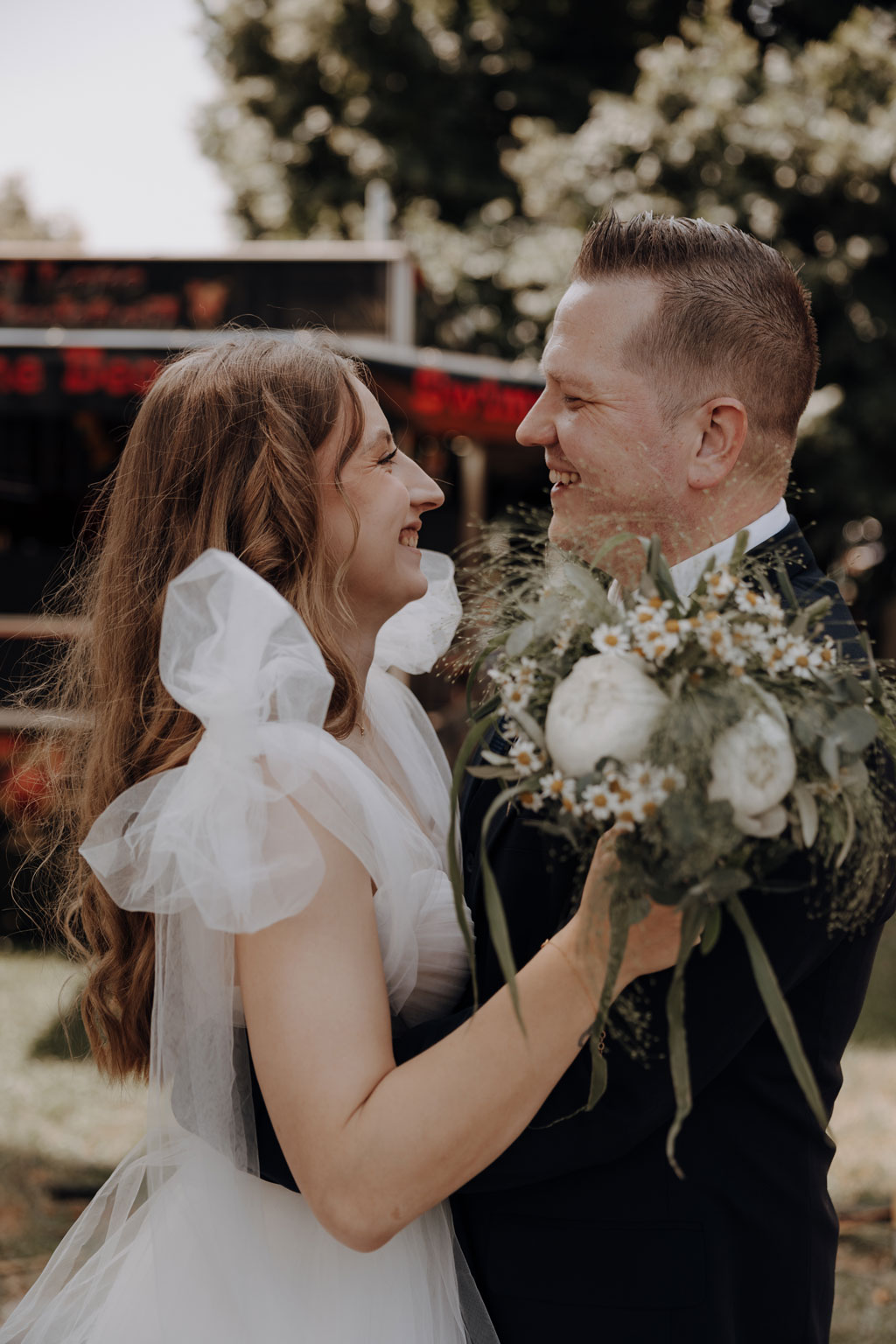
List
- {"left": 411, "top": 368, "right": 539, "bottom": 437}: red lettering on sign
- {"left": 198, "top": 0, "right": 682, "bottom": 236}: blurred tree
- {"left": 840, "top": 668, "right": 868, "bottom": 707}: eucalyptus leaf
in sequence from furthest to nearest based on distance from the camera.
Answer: {"left": 198, "top": 0, "right": 682, "bottom": 236}: blurred tree, {"left": 411, "top": 368, "right": 539, "bottom": 437}: red lettering on sign, {"left": 840, "top": 668, "right": 868, "bottom": 707}: eucalyptus leaf

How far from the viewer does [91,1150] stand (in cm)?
473

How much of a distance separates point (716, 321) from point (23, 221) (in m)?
53.2

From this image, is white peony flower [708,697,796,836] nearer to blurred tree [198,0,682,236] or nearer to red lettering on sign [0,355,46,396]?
red lettering on sign [0,355,46,396]

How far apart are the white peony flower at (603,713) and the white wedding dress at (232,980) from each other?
1.32ft

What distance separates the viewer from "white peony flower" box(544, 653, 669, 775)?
4.22 ft

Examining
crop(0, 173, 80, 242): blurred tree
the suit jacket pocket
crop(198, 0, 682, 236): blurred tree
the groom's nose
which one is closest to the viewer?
the suit jacket pocket

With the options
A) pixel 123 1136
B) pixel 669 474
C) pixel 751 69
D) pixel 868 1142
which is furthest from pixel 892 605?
pixel 669 474

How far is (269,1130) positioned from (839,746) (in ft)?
3.35

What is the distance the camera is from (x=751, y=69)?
1262 centimetres

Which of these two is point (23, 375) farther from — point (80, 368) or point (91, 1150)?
point (91, 1150)

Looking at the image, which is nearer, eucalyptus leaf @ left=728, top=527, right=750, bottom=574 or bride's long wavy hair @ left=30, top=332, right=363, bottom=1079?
eucalyptus leaf @ left=728, top=527, right=750, bottom=574

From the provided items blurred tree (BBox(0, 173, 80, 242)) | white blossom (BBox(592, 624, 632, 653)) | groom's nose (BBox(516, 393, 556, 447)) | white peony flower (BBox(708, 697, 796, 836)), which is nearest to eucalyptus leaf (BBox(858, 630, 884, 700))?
white peony flower (BBox(708, 697, 796, 836))

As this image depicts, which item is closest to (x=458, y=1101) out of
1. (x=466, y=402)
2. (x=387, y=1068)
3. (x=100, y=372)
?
(x=387, y=1068)

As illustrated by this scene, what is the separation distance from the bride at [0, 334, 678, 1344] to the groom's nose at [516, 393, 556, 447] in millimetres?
266
